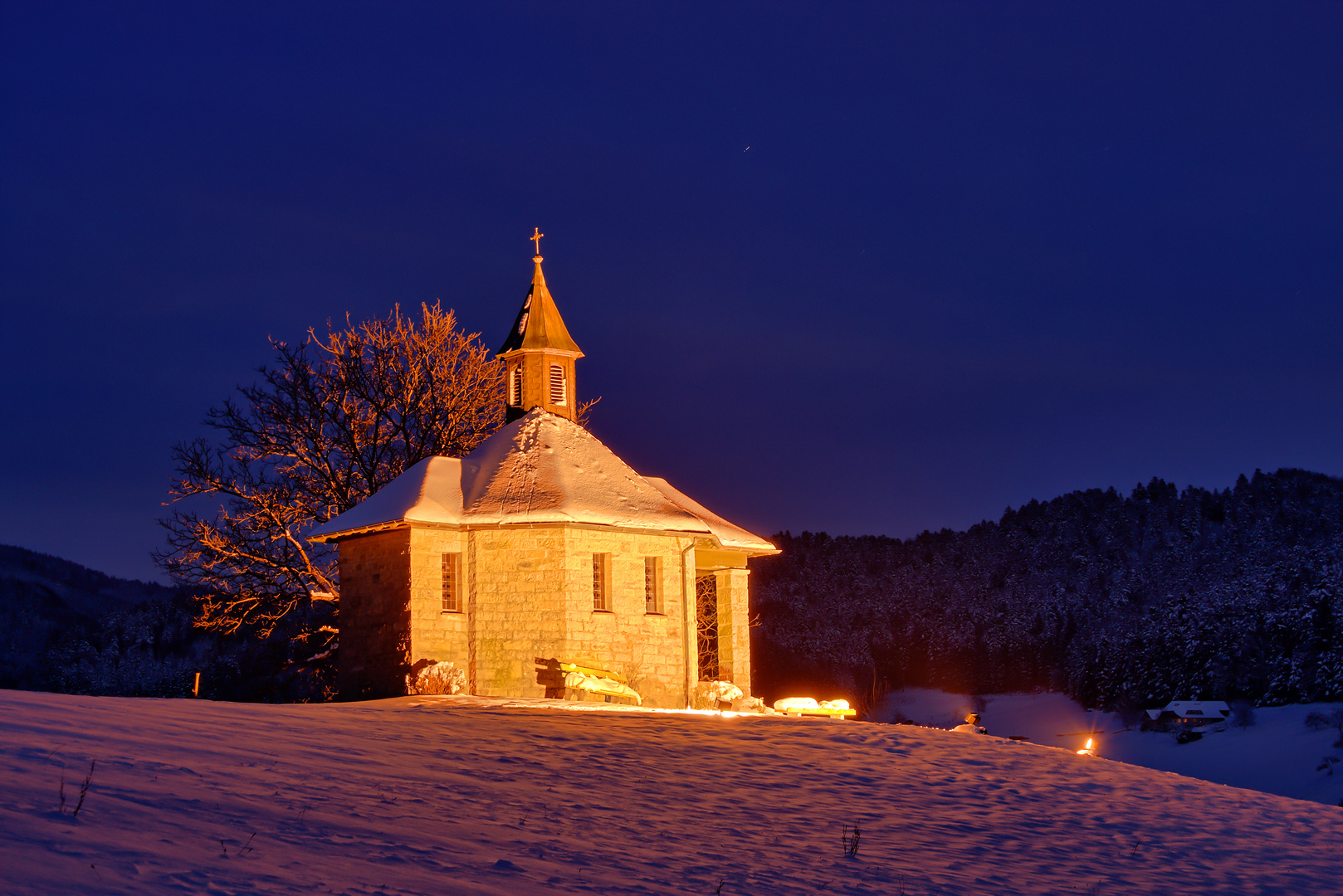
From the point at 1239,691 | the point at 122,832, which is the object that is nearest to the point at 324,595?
the point at 122,832

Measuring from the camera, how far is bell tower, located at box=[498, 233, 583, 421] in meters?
29.8

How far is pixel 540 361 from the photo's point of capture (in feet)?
97.8

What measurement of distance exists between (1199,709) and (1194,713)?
1.08ft

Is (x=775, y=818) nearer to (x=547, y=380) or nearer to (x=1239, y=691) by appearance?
(x=547, y=380)

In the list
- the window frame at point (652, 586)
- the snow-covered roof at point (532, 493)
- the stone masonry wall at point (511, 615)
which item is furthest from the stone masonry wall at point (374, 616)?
the window frame at point (652, 586)

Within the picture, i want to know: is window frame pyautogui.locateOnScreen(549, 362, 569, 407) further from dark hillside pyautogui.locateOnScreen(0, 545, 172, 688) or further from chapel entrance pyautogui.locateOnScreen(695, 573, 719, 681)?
dark hillside pyautogui.locateOnScreen(0, 545, 172, 688)

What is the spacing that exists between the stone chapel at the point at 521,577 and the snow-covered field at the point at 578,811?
4.49 meters

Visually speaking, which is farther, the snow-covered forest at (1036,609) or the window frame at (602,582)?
the snow-covered forest at (1036,609)

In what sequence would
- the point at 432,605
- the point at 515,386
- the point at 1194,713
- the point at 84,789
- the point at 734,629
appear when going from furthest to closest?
the point at 1194,713 < the point at 515,386 < the point at 734,629 < the point at 432,605 < the point at 84,789

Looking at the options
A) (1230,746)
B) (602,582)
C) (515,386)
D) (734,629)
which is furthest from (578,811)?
(1230,746)

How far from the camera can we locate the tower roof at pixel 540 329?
98.0ft

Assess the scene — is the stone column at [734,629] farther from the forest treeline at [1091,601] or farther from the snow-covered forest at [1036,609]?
the forest treeline at [1091,601]

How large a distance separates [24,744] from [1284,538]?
76.4 meters

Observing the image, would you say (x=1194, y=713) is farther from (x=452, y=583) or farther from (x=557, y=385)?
(x=452, y=583)
